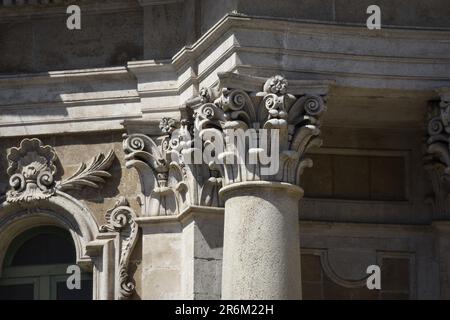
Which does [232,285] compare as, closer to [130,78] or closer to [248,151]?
[248,151]

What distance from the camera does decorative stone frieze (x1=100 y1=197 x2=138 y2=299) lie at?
36469 mm

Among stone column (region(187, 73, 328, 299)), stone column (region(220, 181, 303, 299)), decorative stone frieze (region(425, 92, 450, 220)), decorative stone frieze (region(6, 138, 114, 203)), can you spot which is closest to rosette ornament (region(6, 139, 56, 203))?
decorative stone frieze (region(6, 138, 114, 203))

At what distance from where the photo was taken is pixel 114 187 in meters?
37.2

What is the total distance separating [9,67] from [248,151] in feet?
16.8

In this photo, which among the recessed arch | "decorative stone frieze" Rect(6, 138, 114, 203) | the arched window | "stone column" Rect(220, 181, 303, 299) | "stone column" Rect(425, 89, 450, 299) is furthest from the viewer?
the arched window

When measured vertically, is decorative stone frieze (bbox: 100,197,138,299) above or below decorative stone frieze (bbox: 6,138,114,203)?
below

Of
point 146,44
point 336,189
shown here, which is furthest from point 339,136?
point 146,44

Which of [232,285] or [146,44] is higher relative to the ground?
[146,44]

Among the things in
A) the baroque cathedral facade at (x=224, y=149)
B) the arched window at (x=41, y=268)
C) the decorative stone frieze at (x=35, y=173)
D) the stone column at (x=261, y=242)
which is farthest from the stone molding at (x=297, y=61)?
the arched window at (x=41, y=268)

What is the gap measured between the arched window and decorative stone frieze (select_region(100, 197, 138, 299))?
0.86 metres

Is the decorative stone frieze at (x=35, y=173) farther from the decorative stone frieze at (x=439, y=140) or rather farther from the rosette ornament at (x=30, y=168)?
the decorative stone frieze at (x=439, y=140)

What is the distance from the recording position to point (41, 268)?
37531mm

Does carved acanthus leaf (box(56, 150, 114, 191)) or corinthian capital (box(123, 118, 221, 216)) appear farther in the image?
carved acanthus leaf (box(56, 150, 114, 191))

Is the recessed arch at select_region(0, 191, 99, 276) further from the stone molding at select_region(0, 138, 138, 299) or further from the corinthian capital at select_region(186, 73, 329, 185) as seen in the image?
the corinthian capital at select_region(186, 73, 329, 185)
